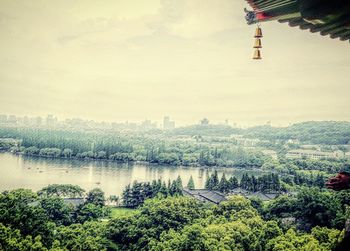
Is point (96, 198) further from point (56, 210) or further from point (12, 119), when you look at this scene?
point (12, 119)

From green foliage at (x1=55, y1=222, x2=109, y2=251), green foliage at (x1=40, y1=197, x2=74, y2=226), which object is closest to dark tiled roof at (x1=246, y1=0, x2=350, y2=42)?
green foliage at (x1=55, y1=222, x2=109, y2=251)

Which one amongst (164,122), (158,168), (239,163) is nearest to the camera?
(158,168)

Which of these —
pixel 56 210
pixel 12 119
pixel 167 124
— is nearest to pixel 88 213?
pixel 56 210

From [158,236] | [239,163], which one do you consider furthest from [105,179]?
[239,163]

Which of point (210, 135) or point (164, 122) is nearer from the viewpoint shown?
point (210, 135)

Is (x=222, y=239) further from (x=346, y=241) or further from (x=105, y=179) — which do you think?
(x=105, y=179)

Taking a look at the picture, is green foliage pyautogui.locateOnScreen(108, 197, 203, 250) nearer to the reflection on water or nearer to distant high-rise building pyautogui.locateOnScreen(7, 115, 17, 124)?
the reflection on water
